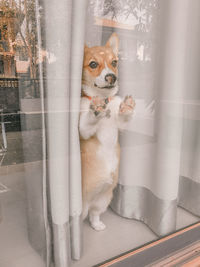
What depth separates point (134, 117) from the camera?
4.08 feet

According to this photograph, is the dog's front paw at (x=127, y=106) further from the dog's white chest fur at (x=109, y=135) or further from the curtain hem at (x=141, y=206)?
the curtain hem at (x=141, y=206)

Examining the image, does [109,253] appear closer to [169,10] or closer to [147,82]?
[147,82]

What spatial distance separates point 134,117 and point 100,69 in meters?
0.33

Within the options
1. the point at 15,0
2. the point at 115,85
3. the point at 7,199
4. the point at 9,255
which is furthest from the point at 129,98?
the point at 9,255

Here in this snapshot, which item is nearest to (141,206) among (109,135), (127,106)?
(109,135)

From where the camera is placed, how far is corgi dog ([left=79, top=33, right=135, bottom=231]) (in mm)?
1042

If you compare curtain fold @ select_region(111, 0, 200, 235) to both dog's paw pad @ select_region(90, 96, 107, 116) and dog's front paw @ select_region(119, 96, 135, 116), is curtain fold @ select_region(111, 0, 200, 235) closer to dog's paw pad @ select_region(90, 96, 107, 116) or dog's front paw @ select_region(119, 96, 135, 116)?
dog's front paw @ select_region(119, 96, 135, 116)

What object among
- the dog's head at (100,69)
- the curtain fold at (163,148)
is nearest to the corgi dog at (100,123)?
the dog's head at (100,69)

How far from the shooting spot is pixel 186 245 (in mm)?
1177

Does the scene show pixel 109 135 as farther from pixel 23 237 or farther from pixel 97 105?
pixel 23 237

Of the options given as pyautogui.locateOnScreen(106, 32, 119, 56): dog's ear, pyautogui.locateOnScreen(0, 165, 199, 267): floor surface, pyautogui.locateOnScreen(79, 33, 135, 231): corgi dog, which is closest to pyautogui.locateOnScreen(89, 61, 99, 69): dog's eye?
pyautogui.locateOnScreen(79, 33, 135, 231): corgi dog

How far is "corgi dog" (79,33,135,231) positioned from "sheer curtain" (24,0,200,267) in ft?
0.22

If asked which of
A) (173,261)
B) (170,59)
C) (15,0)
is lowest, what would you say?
(173,261)

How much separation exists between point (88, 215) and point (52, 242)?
0.29m
